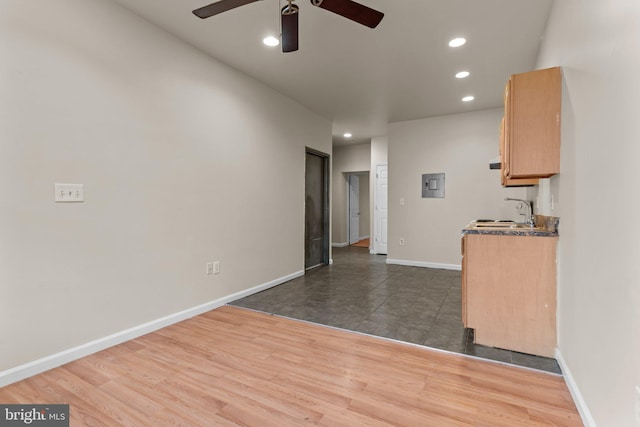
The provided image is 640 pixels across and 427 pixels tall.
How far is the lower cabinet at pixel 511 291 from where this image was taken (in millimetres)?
2211

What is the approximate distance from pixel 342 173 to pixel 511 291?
20.0 feet

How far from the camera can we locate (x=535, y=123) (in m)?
2.19

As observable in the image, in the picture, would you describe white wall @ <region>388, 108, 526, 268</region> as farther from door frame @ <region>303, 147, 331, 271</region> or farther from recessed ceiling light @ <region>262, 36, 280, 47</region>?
recessed ceiling light @ <region>262, 36, 280, 47</region>

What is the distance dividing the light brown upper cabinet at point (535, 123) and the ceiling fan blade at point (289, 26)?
161 cm

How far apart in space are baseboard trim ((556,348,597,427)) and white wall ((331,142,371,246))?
598 centimetres

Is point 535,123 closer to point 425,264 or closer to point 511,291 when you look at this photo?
point 511,291

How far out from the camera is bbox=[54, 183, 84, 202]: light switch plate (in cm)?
211

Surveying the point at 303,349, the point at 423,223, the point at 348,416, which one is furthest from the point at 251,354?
the point at 423,223

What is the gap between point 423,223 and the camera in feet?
18.2

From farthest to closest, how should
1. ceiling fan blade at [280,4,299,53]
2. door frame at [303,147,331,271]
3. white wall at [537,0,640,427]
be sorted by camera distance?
1. door frame at [303,147,331,271]
2. ceiling fan blade at [280,4,299,53]
3. white wall at [537,0,640,427]

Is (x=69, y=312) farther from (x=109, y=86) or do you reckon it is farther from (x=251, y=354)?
(x=109, y=86)

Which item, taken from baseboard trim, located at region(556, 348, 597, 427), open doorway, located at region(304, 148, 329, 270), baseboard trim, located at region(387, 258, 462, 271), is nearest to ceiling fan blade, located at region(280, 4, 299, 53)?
baseboard trim, located at region(556, 348, 597, 427)

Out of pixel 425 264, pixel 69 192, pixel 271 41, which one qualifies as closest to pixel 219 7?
pixel 271 41

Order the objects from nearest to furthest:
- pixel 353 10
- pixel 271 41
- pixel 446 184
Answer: pixel 353 10
pixel 271 41
pixel 446 184
